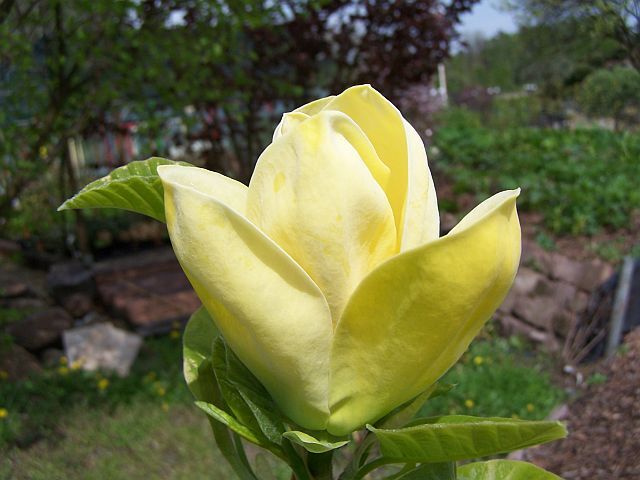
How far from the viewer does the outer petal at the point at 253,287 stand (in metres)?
0.49

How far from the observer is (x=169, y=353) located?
15.3ft

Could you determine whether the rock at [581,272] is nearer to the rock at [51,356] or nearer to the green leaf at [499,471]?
the rock at [51,356]

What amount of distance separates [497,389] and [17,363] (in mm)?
3040

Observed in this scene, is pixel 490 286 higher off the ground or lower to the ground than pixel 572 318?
higher

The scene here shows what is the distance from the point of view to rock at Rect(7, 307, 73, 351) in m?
4.90

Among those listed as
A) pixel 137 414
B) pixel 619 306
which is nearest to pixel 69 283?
pixel 137 414

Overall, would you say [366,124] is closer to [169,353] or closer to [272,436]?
[272,436]

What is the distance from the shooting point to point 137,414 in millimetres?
3740

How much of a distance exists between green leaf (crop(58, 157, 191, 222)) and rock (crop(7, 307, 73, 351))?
4572 millimetres

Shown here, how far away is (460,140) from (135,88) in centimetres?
421

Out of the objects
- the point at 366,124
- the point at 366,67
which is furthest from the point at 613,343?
the point at 366,124

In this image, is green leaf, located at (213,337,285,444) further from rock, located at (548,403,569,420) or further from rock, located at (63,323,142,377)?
rock, located at (63,323,142,377)

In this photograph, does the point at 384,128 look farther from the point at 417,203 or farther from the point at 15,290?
the point at 15,290

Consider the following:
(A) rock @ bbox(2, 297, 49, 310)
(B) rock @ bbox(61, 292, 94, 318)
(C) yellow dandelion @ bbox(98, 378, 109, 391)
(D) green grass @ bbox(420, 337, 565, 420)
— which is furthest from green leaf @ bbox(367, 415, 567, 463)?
(B) rock @ bbox(61, 292, 94, 318)
